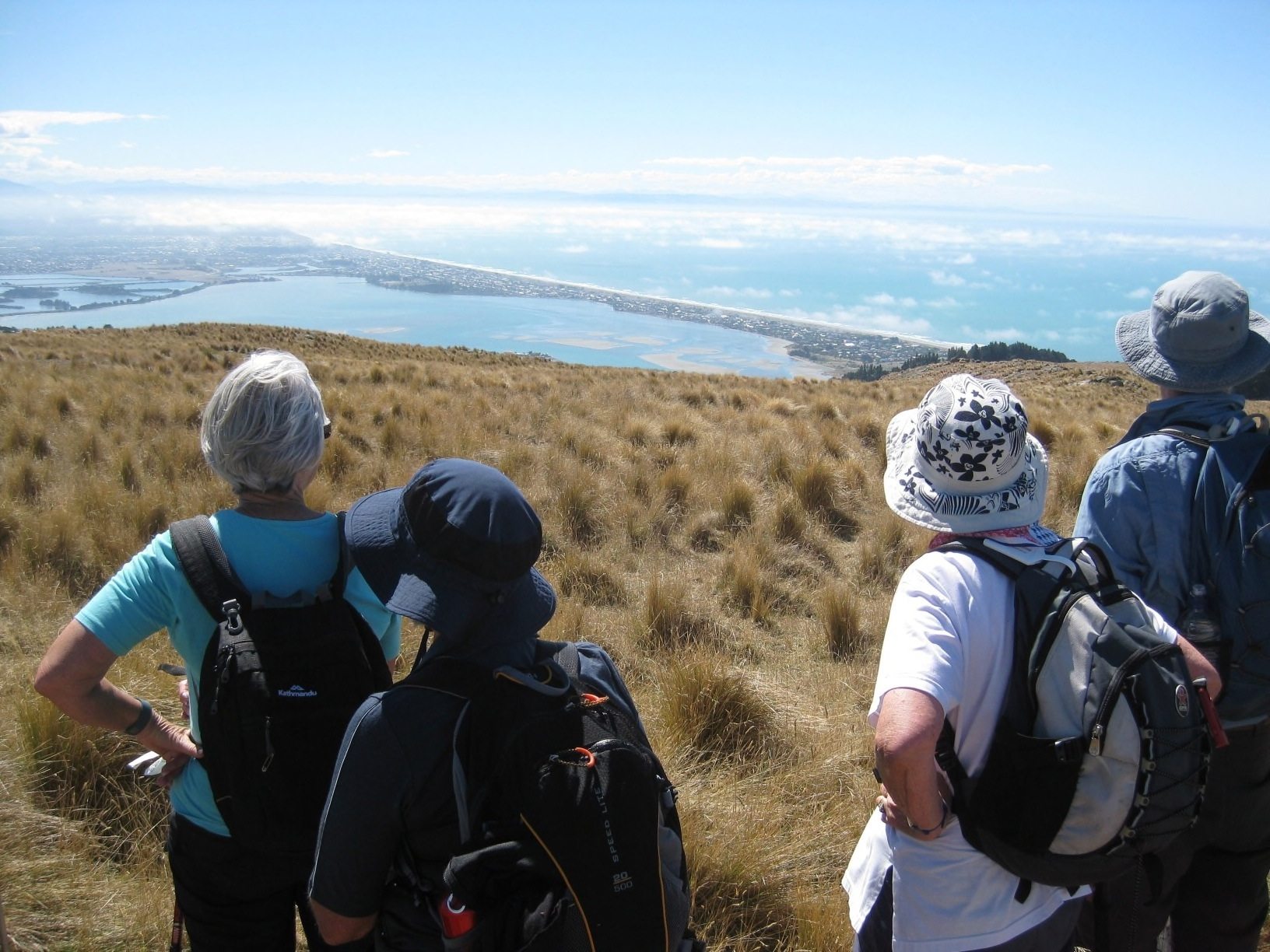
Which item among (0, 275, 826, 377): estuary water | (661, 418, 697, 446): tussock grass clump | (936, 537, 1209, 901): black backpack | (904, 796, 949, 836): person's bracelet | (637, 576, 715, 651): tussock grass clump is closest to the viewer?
(936, 537, 1209, 901): black backpack

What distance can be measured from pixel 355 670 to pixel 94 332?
38.1m

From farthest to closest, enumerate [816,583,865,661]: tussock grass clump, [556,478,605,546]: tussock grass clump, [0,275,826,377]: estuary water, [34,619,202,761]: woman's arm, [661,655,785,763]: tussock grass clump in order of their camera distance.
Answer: [0,275,826,377]: estuary water → [556,478,605,546]: tussock grass clump → [816,583,865,661]: tussock grass clump → [661,655,785,763]: tussock grass clump → [34,619,202,761]: woman's arm

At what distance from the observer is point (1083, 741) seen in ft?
5.00

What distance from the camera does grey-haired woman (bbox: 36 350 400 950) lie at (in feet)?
5.96

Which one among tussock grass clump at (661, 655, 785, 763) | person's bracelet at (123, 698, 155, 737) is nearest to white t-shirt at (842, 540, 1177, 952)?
person's bracelet at (123, 698, 155, 737)

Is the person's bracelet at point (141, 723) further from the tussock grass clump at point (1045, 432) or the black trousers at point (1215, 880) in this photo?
the tussock grass clump at point (1045, 432)

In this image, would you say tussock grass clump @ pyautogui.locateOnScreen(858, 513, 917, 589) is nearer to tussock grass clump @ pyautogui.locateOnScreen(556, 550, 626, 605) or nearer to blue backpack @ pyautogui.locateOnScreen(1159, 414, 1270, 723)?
tussock grass clump @ pyautogui.locateOnScreen(556, 550, 626, 605)

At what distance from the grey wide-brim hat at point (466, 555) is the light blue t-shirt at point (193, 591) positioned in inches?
14.3

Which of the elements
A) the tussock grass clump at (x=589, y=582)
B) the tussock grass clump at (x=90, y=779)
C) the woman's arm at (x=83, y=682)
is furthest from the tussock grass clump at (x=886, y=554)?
the woman's arm at (x=83, y=682)

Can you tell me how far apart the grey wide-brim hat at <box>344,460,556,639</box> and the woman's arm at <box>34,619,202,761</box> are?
2.45ft

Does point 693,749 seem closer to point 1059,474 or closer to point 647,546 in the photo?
point 647,546

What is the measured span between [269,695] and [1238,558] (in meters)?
2.44

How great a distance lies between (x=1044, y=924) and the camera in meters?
1.82

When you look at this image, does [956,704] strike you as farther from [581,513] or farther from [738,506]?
[738,506]
